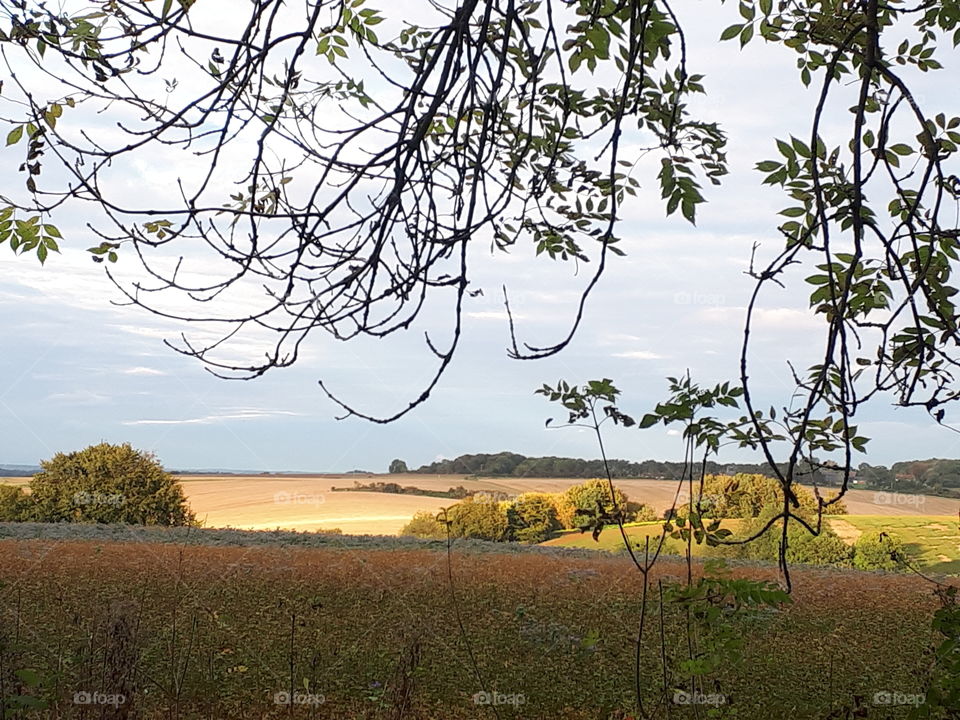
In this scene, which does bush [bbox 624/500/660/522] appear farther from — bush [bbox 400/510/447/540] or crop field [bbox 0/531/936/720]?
bush [bbox 400/510/447/540]

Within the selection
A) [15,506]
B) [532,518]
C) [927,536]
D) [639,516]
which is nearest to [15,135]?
[639,516]

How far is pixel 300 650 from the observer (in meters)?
5.07

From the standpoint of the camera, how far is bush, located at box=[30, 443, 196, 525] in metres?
13.5

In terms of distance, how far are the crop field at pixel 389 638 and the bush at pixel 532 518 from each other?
3289 mm

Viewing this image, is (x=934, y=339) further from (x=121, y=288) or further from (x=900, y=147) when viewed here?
(x=121, y=288)

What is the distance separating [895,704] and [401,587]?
134 inches

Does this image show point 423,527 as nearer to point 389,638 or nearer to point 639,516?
point 389,638

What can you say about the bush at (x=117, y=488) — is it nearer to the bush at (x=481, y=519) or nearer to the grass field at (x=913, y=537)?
the bush at (x=481, y=519)

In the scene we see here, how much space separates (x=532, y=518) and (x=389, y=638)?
20.5 feet

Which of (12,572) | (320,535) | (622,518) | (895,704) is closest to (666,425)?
(622,518)

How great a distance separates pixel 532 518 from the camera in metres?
11.5

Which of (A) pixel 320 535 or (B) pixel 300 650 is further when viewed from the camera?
(A) pixel 320 535

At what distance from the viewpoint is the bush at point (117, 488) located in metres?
13.5

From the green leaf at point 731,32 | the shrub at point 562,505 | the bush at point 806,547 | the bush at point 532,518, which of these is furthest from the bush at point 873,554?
the green leaf at point 731,32
